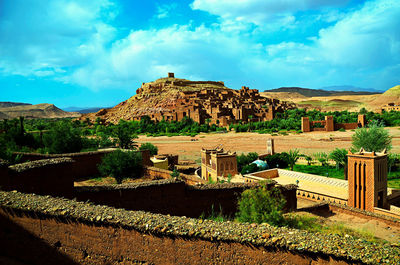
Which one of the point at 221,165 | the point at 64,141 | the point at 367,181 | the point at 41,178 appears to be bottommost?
the point at 221,165

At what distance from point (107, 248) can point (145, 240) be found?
921 millimetres

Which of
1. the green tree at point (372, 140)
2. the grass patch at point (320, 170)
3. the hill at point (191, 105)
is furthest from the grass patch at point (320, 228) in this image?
the hill at point (191, 105)

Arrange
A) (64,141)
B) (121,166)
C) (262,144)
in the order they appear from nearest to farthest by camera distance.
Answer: (121,166) < (64,141) < (262,144)

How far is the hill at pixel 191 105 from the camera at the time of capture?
7850 cm

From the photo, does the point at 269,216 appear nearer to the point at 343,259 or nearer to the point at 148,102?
the point at 343,259

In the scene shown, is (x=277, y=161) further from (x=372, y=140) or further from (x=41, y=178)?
(x=41, y=178)

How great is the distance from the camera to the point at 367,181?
42.3ft

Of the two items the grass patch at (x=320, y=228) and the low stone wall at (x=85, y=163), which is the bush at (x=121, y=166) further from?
the grass patch at (x=320, y=228)

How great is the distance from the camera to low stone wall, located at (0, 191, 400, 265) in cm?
451

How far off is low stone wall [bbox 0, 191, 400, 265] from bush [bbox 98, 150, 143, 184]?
794cm

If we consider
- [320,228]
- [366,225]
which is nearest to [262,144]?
[366,225]

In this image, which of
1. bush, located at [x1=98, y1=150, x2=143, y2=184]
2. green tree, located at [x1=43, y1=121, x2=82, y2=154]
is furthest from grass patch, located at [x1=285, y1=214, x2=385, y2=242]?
green tree, located at [x1=43, y1=121, x2=82, y2=154]

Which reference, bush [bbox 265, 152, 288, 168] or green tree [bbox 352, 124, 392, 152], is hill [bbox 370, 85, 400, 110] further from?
green tree [bbox 352, 124, 392, 152]

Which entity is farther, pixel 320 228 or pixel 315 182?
pixel 315 182
